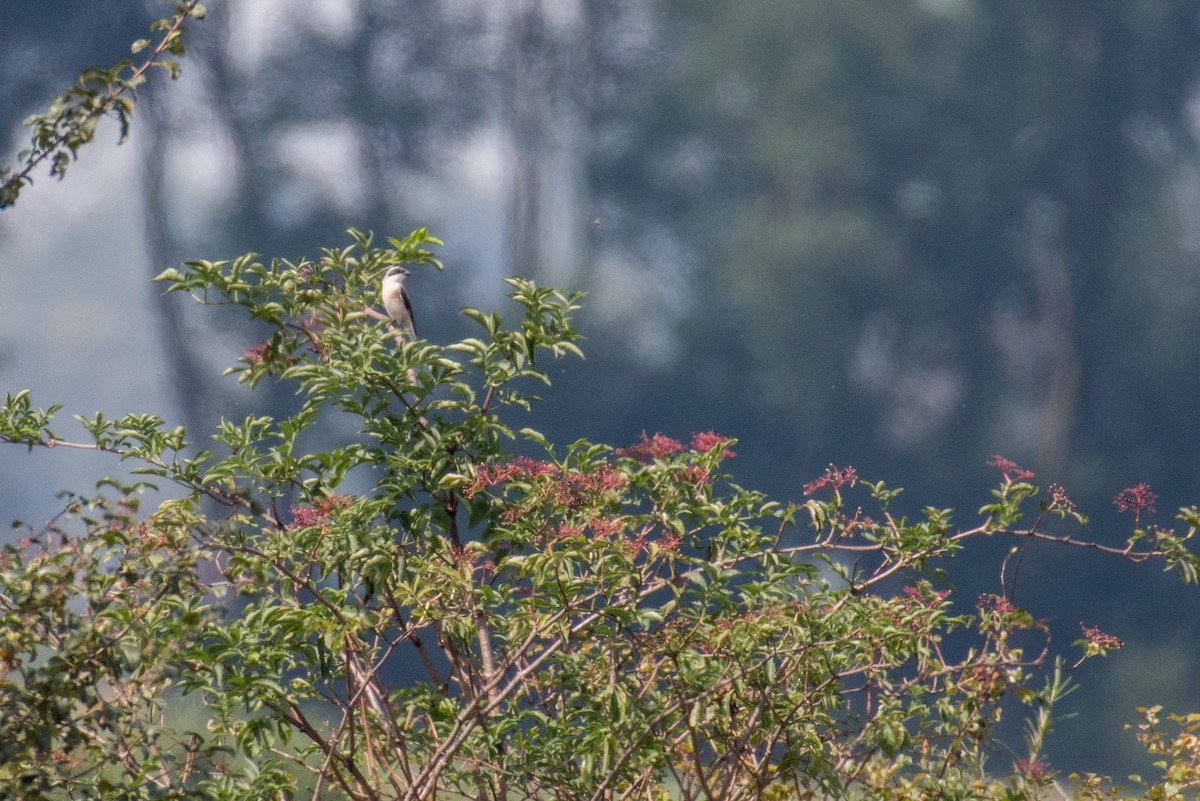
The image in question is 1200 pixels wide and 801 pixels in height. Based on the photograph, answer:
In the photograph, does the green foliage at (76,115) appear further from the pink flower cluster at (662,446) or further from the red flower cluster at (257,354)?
the pink flower cluster at (662,446)

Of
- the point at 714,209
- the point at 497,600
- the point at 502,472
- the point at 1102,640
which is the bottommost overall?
the point at 497,600

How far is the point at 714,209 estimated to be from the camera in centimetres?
632

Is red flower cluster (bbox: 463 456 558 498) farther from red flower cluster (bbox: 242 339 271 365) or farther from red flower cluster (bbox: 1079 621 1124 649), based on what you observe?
red flower cluster (bbox: 1079 621 1124 649)

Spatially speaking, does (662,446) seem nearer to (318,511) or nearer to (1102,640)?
(318,511)

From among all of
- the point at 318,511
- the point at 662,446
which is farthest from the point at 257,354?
the point at 662,446

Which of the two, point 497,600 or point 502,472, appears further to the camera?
point 497,600

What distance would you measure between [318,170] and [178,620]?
4.43 metres

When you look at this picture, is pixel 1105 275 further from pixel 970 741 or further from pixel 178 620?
pixel 178 620

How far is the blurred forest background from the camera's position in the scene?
20.4ft

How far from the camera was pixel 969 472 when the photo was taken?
626 centimetres

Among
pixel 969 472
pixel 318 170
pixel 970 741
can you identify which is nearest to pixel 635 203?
pixel 318 170

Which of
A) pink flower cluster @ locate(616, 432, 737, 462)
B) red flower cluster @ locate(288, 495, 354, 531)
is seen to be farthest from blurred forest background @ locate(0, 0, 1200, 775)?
red flower cluster @ locate(288, 495, 354, 531)

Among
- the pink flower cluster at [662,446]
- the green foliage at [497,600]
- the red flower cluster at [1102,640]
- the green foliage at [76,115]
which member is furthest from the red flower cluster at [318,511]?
the red flower cluster at [1102,640]

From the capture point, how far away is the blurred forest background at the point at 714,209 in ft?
20.4
